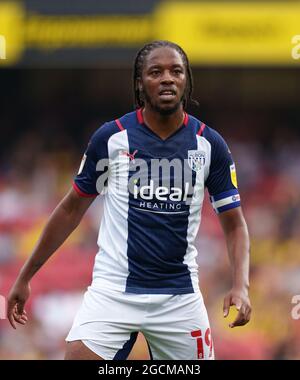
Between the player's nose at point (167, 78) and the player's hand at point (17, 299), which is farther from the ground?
the player's nose at point (167, 78)

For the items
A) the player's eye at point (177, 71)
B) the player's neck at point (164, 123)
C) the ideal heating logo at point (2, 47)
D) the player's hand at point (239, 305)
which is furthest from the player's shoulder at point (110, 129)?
the ideal heating logo at point (2, 47)

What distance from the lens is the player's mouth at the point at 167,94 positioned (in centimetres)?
503

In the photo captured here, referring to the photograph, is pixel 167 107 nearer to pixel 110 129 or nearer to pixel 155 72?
pixel 155 72

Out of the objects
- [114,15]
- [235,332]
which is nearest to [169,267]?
[235,332]

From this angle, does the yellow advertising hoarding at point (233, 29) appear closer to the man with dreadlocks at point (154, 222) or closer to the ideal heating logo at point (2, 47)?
the ideal heating logo at point (2, 47)

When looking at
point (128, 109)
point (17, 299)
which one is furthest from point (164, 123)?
point (128, 109)

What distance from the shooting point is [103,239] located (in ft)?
17.1

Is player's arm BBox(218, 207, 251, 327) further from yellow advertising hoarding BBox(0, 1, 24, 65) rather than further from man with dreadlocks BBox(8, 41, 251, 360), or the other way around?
yellow advertising hoarding BBox(0, 1, 24, 65)

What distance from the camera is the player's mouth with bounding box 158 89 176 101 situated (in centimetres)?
503

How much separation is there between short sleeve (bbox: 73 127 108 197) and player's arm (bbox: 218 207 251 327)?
2.19 feet

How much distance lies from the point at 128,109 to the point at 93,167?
11.4 m

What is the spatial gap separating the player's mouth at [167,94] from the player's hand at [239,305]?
1.00 m

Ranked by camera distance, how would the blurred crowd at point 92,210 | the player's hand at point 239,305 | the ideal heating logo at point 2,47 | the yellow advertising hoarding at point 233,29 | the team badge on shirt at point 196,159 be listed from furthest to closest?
the yellow advertising hoarding at point 233,29, the ideal heating logo at point 2,47, the blurred crowd at point 92,210, the team badge on shirt at point 196,159, the player's hand at point 239,305

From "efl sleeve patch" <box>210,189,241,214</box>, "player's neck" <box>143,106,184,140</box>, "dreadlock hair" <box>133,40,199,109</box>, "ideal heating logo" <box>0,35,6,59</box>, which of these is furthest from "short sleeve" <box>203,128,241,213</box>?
"ideal heating logo" <box>0,35,6,59</box>
